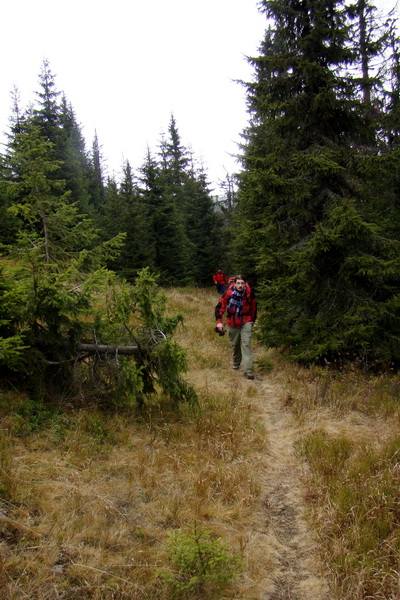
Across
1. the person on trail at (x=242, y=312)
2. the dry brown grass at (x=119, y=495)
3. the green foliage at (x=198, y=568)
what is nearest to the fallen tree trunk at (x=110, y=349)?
the dry brown grass at (x=119, y=495)

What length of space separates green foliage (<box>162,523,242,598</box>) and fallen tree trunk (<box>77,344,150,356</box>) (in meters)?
2.98

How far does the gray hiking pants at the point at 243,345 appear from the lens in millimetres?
8852

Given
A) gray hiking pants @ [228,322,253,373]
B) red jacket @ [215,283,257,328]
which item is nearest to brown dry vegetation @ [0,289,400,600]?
gray hiking pants @ [228,322,253,373]

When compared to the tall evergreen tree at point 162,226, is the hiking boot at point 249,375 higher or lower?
lower

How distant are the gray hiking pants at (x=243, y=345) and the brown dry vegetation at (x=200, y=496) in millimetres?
2345

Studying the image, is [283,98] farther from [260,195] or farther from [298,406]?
[298,406]

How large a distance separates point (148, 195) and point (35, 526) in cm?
2260

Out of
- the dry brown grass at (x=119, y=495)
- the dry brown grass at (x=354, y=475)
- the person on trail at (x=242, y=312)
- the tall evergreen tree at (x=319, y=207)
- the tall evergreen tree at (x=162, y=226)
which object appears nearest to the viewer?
the dry brown grass at (x=119, y=495)

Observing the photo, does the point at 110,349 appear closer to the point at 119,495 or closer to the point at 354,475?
the point at 119,495

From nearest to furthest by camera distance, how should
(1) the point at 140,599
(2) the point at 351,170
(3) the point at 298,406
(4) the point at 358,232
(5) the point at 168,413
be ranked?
(1) the point at 140,599 < (5) the point at 168,413 < (3) the point at 298,406 < (4) the point at 358,232 < (2) the point at 351,170

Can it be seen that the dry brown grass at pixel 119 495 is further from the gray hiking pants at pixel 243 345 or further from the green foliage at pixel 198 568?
the gray hiking pants at pixel 243 345

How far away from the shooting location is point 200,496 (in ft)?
13.0

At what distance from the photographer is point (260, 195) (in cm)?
955

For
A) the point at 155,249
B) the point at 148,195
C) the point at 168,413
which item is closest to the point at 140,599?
the point at 168,413
